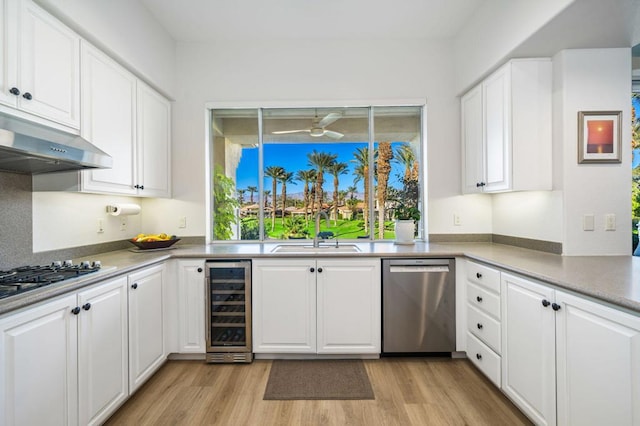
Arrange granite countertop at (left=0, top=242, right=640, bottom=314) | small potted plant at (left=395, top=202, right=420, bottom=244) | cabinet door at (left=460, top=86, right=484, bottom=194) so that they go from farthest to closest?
small potted plant at (left=395, top=202, right=420, bottom=244), cabinet door at (left=460, top=86, right=484, bottom=194), granite countertop at (left=0, top=242, right=640, bottom=314)

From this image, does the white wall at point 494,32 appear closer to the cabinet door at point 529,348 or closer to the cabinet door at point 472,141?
A: the cabinet door at point 472,141

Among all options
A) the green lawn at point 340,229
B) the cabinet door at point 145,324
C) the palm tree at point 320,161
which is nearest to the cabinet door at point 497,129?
the green lawn at point 340,229

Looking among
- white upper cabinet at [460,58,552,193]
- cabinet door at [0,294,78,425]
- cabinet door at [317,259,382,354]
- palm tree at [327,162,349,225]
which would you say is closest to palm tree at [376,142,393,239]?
palm tree at [327,162,349,225]

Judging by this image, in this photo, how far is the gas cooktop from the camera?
1388mm

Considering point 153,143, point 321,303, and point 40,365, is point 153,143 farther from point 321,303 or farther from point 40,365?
point 321,303

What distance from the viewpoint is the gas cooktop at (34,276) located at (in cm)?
139

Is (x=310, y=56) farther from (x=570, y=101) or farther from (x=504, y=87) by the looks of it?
(x=570, y=101)

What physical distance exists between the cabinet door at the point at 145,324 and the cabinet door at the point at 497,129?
2879mm

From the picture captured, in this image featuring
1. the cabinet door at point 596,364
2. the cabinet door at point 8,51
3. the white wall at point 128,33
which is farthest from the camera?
the white wall at point 128,33

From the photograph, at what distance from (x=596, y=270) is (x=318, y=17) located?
2.88 metres

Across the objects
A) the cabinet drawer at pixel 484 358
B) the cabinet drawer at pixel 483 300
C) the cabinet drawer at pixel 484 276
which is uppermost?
the cabinet drawer at pixel 484 276

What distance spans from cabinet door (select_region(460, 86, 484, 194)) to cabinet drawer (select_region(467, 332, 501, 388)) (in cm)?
132

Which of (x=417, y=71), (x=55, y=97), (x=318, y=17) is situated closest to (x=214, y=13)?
(x=318, y=17)

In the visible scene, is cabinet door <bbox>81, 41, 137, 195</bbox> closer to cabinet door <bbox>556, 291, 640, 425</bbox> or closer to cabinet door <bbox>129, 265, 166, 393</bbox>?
cabinet door <bbox>129, 265, 166, 393</bbox>
